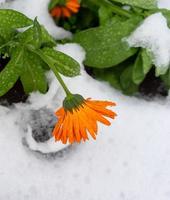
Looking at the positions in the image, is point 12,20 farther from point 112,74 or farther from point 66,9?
point 112,74

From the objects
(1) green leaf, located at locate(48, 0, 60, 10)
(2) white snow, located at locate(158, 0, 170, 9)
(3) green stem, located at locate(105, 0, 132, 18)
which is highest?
(1) green leaf, located at locate(48, 0, 60, 10)

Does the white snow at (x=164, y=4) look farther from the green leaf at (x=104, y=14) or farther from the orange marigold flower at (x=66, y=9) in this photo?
the orange marigold flower at (x=66, y=9)

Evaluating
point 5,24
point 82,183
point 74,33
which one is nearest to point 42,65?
point 5,24

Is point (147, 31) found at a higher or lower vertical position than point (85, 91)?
higher

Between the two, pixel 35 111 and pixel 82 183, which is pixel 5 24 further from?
pixel 82 183

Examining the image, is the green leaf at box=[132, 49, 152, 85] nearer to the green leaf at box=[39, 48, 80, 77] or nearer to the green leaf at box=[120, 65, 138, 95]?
the green leaf at box=[120, 65, 138, 95]

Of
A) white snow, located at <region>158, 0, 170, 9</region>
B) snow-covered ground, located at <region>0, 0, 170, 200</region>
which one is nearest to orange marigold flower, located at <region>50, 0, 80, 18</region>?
snow-covered ground, located at <region>0, 0, 170, 200</region>

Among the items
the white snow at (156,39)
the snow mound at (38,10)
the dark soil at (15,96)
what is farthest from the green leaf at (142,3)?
the dark soil at (15,96)

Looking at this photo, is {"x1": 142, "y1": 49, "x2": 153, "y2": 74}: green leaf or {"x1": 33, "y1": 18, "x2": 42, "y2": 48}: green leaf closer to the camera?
{"x1": 33, "y1": 18, "x2": 42, "y2": 48}: green leaf
